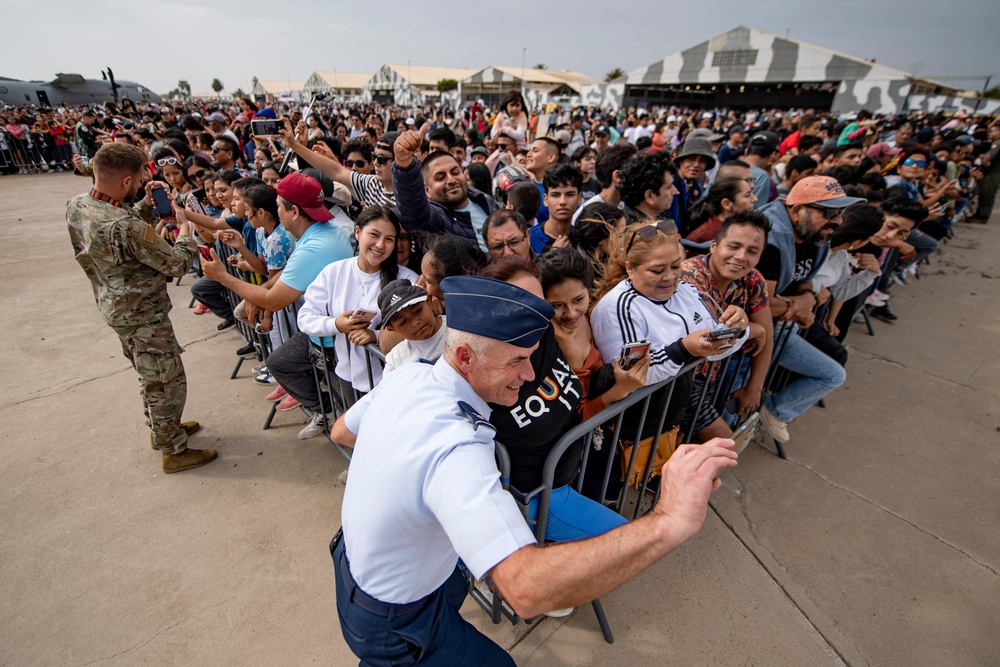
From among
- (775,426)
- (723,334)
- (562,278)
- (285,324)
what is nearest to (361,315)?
(562,278)

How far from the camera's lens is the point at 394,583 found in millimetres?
1469

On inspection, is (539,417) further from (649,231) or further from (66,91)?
(66,91)

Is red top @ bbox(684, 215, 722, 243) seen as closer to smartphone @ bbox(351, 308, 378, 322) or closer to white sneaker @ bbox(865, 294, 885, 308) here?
smartphone @ bbox(351, 308, 378, 322)

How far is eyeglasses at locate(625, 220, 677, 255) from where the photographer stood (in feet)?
7.98

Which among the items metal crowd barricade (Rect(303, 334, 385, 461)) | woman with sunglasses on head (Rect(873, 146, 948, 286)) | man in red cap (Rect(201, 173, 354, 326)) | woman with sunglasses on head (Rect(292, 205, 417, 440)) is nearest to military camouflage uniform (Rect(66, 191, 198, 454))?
man in red cap (Rect(201, 173, 354, 326))

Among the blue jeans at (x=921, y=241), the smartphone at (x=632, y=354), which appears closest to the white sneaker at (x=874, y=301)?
the blue jeans at (x=921, y=241)

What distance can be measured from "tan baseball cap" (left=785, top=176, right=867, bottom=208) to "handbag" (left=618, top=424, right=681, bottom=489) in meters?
1.83

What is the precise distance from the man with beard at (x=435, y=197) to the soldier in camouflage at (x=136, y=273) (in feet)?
5.45

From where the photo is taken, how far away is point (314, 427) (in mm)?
3793

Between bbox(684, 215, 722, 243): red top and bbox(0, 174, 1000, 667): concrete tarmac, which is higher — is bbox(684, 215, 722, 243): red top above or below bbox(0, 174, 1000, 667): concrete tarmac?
above

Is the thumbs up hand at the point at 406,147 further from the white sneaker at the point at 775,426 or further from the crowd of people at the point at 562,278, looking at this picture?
the white sneaker at the point at 775,426

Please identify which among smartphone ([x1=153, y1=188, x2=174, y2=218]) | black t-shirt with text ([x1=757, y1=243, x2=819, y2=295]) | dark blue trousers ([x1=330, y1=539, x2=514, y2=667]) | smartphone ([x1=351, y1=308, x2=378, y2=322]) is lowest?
dark blue trousers ([x1=330, y1=539, x2=514, y2=667])

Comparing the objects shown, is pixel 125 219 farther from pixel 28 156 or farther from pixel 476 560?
pixel 28 156

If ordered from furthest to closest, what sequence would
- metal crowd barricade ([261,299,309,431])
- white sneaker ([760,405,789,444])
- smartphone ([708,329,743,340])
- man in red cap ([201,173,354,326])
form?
1. white sneaker ([760,405,789,444])
2. metal crowd barricade ([261,299,309,431])
3. man in red cap ([201,173,354,326])
4. smartphone ([708,329,743,340])
